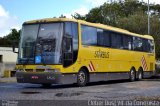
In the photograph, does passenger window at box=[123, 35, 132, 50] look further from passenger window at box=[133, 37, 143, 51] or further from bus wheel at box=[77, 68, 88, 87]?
bus wheel at box=[77, 68, 88, 87]

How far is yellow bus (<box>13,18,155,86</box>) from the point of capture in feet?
65.7

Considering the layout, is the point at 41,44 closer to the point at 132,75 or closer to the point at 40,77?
the point at 40,77

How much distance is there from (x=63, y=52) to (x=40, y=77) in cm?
161

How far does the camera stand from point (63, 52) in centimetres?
2016

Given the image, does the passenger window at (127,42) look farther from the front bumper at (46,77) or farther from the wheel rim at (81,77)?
the front bumper at (46,77)

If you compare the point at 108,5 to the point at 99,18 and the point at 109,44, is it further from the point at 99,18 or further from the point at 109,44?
the point at 109,44

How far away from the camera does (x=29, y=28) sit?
70.3 ft

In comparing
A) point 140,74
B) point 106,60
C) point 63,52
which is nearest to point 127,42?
point 140,74

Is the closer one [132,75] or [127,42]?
[127,42]

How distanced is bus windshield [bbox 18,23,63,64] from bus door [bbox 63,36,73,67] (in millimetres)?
299

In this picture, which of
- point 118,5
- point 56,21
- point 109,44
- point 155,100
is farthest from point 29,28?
point 118,5

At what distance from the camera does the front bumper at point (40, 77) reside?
65.1 feet

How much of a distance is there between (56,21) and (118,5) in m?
55.6

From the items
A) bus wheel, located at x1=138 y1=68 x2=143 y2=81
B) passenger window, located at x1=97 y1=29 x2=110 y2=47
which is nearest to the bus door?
passenger window, located at x1=97 y1=29 x2=110 y2=47
